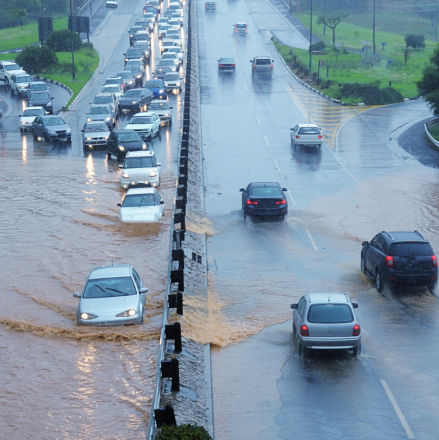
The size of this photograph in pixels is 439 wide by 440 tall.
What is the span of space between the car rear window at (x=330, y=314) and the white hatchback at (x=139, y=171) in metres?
18.7

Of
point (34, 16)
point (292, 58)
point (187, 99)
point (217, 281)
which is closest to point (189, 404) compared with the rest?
point (217, 281)

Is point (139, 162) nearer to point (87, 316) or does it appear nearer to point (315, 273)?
point (315, 273)

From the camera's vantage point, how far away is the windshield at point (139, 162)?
34.5m

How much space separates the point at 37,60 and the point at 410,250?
59.1 m

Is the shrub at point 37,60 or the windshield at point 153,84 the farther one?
Result: the shrub at point 37,60

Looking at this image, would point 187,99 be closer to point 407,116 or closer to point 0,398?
point 407,116

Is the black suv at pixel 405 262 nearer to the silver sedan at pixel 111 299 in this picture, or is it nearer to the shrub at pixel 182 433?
the silver sedan at pixel 111 299

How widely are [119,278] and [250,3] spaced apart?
9331 cm

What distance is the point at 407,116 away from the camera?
53156 mm

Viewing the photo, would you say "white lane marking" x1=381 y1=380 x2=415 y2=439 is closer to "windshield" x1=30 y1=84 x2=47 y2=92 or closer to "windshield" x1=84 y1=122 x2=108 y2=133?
"windshield" x1=84 y1=122 x2=108 y2=133

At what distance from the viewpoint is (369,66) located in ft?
259

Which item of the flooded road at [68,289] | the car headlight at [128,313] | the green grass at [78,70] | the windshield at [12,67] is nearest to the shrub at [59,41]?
the green grass at [78,70]

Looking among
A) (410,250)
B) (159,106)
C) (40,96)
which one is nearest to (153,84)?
(40,96)

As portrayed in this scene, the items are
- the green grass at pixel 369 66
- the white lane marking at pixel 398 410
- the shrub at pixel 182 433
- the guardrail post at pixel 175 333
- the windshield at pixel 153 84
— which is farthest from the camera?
the green grass at pixel 369 66
